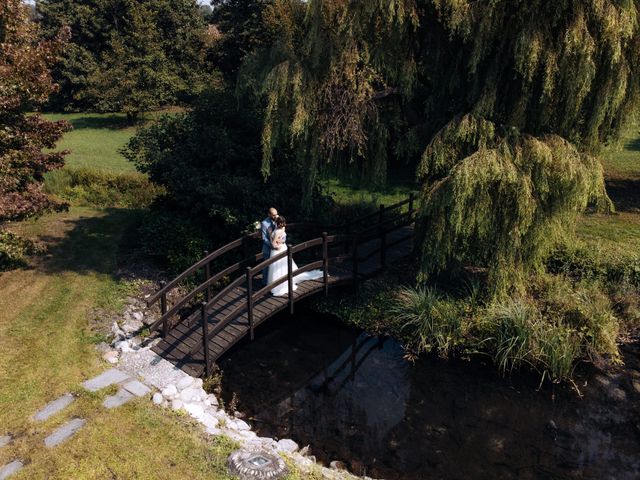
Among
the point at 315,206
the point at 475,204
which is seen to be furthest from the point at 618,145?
the point at 315,206

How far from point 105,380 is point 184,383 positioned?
1.42 meters

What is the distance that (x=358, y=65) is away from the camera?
12.1 m

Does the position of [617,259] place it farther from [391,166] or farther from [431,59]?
[391,166]

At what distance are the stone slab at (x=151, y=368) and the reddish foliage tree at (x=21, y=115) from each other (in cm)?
442

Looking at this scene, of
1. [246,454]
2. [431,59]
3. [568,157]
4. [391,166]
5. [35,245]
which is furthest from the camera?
[391,166]

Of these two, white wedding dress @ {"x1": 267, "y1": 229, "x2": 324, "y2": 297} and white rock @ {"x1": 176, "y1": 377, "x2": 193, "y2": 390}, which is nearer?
white rock @ {"x1": 176, "y1": 377, "x2": 193, "y2": 390}

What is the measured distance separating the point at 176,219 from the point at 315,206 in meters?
4.06

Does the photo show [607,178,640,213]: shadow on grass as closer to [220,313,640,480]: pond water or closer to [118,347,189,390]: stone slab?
[220,313,640,480]: pond water

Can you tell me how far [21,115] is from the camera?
467 inches

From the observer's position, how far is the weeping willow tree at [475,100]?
10148 mm

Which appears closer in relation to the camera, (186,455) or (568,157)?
(186,455)

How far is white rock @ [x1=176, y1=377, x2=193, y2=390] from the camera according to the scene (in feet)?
30.1

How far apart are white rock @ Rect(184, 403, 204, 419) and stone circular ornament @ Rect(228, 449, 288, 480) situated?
50.3 inches

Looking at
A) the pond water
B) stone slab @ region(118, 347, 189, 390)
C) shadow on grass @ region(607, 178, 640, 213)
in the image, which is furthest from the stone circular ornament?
shadow on grass @ region(607, 178, 640, 213)
